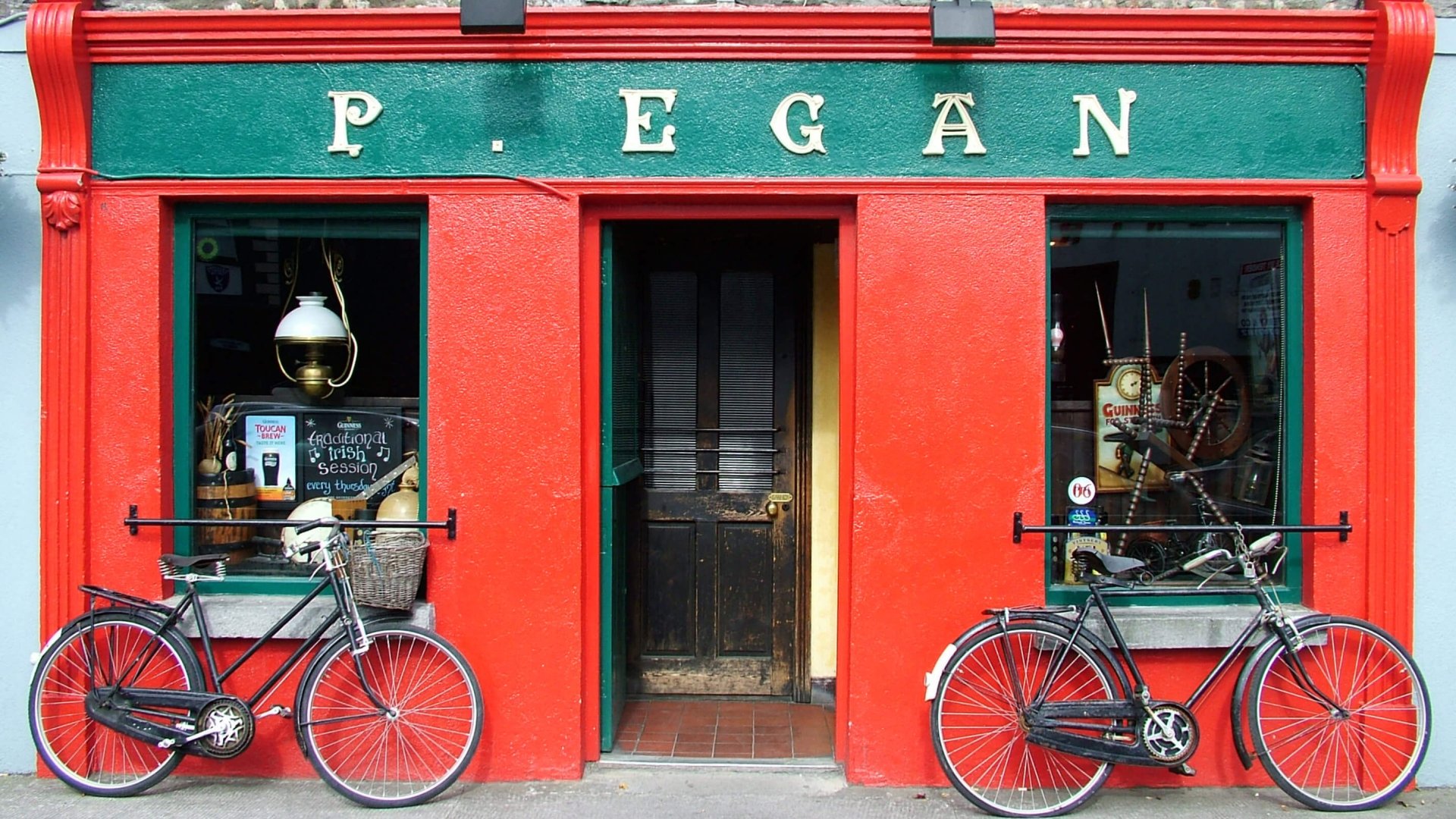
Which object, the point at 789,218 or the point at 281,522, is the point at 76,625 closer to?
the point at 281,522

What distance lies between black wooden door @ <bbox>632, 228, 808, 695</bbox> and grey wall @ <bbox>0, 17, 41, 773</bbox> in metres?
3.18

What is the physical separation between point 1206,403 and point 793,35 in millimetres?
2863

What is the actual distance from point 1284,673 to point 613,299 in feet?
12.4

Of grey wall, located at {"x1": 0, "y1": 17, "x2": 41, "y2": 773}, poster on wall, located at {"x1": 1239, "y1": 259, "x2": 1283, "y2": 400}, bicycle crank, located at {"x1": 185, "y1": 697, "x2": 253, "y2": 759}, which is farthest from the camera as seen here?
poster on wall, located at {"x1": 1239, "y1": 259, "x2": 1283, "y2": 400}

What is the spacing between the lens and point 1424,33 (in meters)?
4.57

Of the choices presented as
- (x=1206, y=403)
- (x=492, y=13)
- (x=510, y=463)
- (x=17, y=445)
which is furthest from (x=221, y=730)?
(x=1206, y=403)

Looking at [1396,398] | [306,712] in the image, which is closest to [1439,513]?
[1396,398]

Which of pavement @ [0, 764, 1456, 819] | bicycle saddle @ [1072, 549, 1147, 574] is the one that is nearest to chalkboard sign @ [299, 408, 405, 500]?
pavement @ [0, 764, 1456, 819]

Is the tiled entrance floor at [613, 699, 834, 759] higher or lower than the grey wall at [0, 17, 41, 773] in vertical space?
lower

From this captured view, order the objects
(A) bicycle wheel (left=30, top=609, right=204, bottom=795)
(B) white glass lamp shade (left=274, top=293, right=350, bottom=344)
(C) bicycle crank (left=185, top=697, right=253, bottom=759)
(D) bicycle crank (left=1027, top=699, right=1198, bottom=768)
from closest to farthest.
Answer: (D) bicycle crank (left=1027, top=699, right=1198, bottom=768) → (C) bicycle crank (left=185, top=697, right=253, bottom=759) → (A) bicycle wheel (left=30, top=609, right=204, bottom=795) → (B) white glass lamp shade (left=274, top=293, right=350, bottom=344)

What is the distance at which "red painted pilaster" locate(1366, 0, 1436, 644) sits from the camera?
4.66 m

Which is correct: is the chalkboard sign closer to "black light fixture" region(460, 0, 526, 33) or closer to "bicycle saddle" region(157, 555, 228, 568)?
"bicycle saddle" region(157, 555, 228, 568)

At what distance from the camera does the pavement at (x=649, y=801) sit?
4367 millimetres

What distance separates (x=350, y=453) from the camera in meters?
5.15
